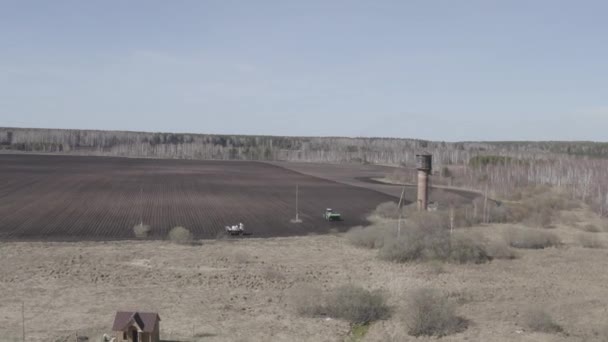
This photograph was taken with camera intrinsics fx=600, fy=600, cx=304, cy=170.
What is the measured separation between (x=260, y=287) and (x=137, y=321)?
1053 cm

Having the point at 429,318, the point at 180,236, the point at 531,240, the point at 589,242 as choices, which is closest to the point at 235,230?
the point at 180,236

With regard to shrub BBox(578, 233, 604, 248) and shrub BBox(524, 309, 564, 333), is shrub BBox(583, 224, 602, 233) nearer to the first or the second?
shrub BBox(578, 233, 604, 248)

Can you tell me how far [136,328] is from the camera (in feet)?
65.9

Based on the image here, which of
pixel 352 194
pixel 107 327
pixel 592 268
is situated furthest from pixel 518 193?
pixel 107 327

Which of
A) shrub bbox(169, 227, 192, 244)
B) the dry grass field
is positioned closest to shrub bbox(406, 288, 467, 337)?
the dry grass field

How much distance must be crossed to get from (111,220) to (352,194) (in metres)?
38.2

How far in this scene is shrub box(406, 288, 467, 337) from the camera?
75.1ft

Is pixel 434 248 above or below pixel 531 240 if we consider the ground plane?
above

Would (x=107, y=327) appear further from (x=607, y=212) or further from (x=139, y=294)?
(x=607, y=212)

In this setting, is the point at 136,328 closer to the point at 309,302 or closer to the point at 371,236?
the point at 309,302

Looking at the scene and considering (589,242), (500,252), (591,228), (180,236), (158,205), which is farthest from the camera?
(158,205)

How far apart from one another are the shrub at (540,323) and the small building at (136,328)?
1420 cm

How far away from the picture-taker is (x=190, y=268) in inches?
1346

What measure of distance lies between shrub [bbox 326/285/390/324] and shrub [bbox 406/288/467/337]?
172 centimetres
